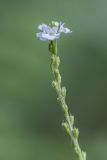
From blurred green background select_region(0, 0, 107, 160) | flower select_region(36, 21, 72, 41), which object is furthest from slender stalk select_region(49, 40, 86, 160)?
blurred green background select_region(0, 0, 107, 160)

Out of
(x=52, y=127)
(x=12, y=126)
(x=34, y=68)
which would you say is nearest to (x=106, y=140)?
(x=52, y=127)

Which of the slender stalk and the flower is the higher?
the flower

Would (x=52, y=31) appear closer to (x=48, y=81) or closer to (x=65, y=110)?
(x=65, y=110)

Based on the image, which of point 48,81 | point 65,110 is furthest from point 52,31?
point 48,81

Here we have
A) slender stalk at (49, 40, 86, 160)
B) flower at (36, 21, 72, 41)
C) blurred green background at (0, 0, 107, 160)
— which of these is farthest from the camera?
blurred green background at (0, 0, 107, 160)

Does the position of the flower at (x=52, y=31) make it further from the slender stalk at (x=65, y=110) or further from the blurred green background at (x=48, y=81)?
the blurred green background at (x=48, y=81)

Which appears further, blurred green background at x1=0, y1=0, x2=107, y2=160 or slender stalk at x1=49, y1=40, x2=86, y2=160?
blurred green background at x1=0, y1=0, x2=107, y2=160

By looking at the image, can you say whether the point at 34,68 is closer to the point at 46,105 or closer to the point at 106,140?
the point at 46,105

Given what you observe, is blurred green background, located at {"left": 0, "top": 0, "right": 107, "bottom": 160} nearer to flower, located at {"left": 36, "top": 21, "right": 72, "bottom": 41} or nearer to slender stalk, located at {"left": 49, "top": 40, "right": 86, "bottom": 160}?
flower, located at {"left": 36, "top": 21, "right": 72, "bottom": 41}
